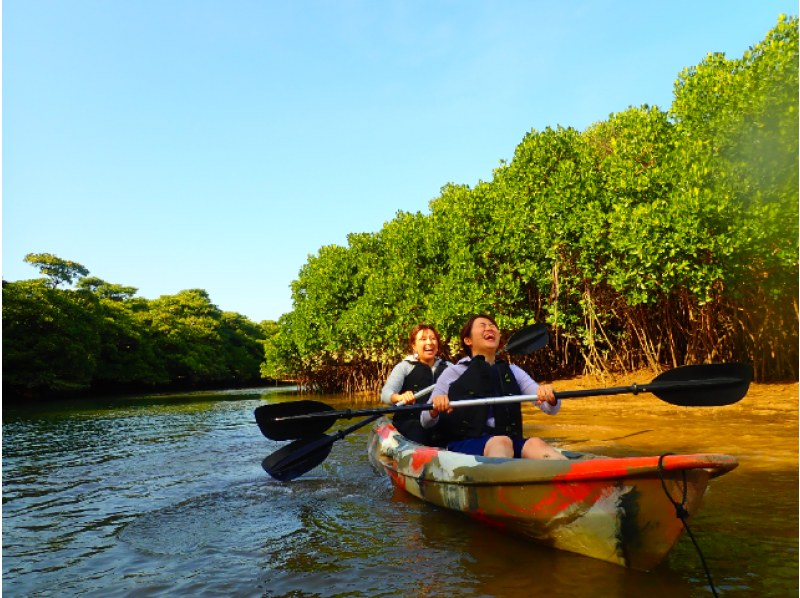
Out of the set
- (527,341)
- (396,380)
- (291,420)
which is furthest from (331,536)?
(527,341)

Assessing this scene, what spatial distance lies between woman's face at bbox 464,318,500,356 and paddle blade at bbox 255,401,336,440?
1812 millimetres

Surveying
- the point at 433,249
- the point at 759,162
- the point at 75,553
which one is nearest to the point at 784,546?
the point at 75,553

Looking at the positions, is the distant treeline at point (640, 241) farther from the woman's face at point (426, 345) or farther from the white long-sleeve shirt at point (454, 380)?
the white long-sleeve shirt at point (454, 380)

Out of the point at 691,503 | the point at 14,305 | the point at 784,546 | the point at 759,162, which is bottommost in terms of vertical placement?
the point at 784,546

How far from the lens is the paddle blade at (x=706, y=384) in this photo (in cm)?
423

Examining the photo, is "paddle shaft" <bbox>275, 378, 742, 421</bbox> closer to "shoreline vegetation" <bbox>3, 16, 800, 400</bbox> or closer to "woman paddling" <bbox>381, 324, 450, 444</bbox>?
"woman paddling" <bbox>381, 324, 450, 444</bbox>

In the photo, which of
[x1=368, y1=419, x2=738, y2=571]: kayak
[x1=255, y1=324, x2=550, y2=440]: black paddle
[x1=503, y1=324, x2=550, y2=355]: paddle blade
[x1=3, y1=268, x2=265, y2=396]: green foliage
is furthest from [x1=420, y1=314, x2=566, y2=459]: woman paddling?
[x1=3, y1=268, x2=265, y2=396]: green foliage

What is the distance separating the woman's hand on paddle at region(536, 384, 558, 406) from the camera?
15.2 feet

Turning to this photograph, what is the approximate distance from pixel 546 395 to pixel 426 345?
8.56 feet

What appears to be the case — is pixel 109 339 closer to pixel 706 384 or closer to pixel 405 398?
pixel 405 398

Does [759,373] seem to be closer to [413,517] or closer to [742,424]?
[742,424]

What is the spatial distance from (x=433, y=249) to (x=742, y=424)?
48.0ft

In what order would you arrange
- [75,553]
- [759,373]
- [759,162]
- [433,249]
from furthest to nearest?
1. [433,249]
2. [759,373]
3. [759,162]
4. [75,553]

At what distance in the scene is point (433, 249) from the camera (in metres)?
23.0
